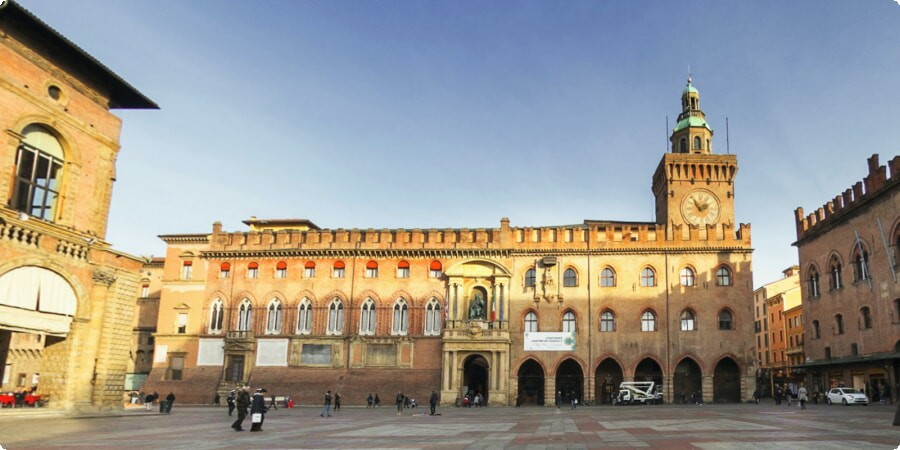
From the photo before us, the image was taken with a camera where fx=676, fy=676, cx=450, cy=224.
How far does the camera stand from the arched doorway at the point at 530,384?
4825 cm

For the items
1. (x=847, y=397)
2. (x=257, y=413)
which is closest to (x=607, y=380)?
(x=847, y=397)

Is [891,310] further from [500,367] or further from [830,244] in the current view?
[500,367]

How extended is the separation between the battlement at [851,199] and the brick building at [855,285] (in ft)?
0.18

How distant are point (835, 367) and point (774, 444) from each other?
32871mm

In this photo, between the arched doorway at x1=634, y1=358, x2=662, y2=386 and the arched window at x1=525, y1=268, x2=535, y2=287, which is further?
the arched window at x1=525, y1=268, x2=535, y2=287

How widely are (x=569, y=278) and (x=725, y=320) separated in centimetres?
1091

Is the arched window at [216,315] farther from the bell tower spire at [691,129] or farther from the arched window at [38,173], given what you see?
the bell tower spire at [691,129]

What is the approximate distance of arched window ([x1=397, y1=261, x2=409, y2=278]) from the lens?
49812 millimetres

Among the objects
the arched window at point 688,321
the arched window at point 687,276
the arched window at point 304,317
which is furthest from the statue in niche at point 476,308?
the arched window at point 687,276

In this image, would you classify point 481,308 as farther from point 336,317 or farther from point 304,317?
point 304,317

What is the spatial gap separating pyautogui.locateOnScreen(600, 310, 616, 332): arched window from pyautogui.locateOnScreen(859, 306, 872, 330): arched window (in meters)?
14.8

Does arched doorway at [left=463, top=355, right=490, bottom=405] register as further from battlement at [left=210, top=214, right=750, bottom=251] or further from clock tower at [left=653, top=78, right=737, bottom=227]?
clock tower at [left=653, top=78, right=737, bottom=227]

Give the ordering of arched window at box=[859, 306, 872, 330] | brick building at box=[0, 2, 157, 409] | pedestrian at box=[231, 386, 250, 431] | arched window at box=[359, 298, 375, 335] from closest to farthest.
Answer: pedestrian at box=[231, 386, 250, 431] < brick building at box=[0, 2, 157, 409] < arched window at box=[859, 306, 872, 330] < arched window at box=[359, 298, 375, 335]

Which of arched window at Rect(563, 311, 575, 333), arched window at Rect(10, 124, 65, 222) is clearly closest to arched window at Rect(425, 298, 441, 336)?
arched window at Rect(563, 311, 575, 333)
